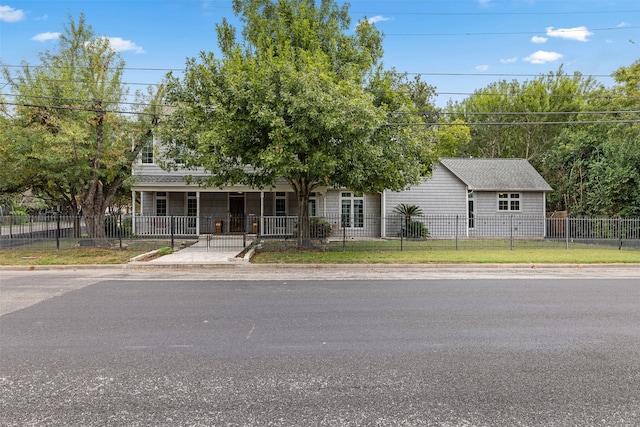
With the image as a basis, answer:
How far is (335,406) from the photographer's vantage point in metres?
3.74

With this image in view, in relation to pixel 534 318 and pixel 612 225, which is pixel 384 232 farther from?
pixel 534 318

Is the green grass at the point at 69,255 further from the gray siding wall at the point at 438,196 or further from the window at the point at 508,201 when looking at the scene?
the window at the point at 508,201

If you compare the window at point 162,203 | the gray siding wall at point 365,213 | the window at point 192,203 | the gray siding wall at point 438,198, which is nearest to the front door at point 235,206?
the window at point 192,203

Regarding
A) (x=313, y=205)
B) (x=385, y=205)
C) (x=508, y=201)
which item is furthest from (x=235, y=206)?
(x=508, y=201)

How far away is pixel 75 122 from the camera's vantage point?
1666 centimetres

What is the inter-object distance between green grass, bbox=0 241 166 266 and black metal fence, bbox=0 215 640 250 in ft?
1.78

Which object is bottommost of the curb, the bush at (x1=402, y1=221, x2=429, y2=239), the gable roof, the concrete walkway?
the curb

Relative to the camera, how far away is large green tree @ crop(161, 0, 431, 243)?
13.9m

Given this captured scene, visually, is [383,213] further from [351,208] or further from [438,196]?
[438,196]

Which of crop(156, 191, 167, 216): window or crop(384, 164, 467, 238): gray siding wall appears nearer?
crop(156, 191, 167, 216): window

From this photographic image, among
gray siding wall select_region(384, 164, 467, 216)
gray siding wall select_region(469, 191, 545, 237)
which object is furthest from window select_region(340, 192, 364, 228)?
gray siding wall select_region(469, 191, 545, 237)

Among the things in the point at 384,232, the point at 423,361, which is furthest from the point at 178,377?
the point at 384,232

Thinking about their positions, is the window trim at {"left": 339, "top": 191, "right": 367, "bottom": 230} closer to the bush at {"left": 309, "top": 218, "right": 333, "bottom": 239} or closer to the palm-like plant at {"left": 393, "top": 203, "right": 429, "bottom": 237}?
the palm-like plant at {"left": 393, "top": 203, "right": 429, "bottom": 237}

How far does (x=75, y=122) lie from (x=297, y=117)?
9.34 m
